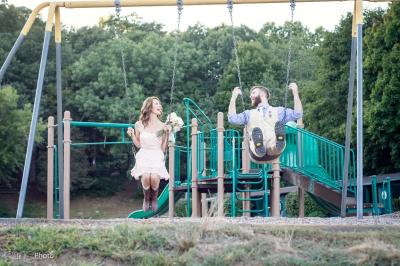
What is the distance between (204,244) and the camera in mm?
9656

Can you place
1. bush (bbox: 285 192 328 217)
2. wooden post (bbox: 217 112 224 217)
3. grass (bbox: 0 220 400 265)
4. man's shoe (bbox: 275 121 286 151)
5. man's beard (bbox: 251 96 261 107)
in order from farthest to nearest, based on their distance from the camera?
1. bush (bbox: 285 192 328 217)
2. wooden post (bbox: 217 112 224 217)
3. man's beard (bbox: 251 96 261 107)
4. man's shoe (bbox: 275 121 286 151)
5. grass (bbox: 0 220 400 265)

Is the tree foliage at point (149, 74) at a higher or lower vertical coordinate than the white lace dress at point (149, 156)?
higher

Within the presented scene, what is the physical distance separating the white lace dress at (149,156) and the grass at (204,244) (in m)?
3.73

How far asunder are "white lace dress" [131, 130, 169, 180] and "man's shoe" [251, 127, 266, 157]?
4.96 ft

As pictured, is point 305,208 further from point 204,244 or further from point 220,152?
point 204,244

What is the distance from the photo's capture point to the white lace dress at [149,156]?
14.2m

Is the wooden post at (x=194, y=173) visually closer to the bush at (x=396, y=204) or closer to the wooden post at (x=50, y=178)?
the wooden post at (x=50, y=178)

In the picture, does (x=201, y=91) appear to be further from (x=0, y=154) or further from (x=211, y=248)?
(x=211, y=248)

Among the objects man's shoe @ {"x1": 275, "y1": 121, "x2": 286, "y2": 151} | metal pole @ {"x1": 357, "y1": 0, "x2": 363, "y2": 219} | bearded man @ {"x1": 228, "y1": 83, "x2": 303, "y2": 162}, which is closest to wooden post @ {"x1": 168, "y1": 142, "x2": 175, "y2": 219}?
bearded man @ {"x1": 228, "y1": 83, "x2": 303, "y2": 162}

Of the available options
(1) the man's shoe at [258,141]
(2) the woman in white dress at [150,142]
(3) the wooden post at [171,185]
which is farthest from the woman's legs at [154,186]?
(3) the wooden post at [171,185]

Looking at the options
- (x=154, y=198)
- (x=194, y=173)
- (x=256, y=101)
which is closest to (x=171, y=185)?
(x=194, y=173)

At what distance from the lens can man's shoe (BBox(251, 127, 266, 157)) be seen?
14328 mm

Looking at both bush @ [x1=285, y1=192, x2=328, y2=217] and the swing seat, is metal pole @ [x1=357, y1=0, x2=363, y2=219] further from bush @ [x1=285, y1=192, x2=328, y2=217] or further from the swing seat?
bush @ [x1=285, y1=192, x2=328, y2=217]

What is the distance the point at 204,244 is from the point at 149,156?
4.69 meters
